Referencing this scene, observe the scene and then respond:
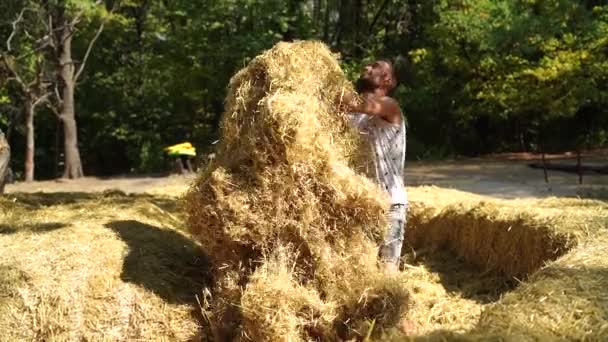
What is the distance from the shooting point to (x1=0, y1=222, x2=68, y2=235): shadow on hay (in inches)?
230

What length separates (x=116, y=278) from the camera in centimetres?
506

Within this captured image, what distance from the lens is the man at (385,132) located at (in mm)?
4930

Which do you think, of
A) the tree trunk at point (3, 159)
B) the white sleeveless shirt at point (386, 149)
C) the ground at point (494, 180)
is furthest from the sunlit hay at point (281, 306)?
the ground at point (494, 180)

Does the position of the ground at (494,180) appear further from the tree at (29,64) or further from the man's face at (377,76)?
the man's face at (377,76)

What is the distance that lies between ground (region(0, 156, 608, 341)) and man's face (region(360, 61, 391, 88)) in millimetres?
1694

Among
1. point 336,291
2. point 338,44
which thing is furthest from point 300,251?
point 338,44

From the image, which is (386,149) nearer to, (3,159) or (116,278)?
(116,278)

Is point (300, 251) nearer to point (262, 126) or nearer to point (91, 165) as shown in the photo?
point (262, 126)

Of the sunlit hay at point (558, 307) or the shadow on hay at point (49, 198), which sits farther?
the shadow on hay at point (49, 198)

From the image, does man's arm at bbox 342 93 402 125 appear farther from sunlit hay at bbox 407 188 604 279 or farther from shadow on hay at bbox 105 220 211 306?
sunlit hay at bbox 407 188 604 279

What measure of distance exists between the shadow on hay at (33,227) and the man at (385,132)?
2.79m

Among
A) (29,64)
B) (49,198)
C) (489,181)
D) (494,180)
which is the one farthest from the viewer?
(29,64)

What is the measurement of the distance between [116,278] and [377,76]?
243 centimetres

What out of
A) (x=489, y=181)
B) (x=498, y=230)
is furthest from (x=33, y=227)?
(x=489, y=181)
